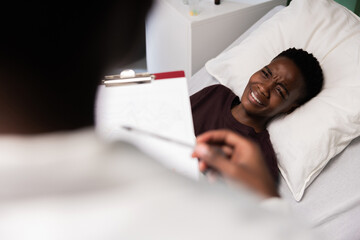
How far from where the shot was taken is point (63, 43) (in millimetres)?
248

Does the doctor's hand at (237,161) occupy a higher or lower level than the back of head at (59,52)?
lower

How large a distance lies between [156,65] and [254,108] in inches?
31.7

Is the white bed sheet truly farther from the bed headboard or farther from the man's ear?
the bed headboard

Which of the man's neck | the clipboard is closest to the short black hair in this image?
the man's neck

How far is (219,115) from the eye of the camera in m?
1.12

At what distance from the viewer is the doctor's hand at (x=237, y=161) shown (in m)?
0.36

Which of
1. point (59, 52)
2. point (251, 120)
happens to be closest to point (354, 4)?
point (251, 120)

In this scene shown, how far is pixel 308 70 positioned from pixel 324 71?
0.32 feet

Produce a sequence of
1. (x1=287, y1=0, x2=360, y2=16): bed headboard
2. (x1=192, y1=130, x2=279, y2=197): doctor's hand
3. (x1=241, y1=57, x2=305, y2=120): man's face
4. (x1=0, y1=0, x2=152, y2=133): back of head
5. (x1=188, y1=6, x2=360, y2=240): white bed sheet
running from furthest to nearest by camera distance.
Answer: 1. (x1=287, y1=0, x2=360, y2=16): bed headboard
2. (x1=241, y1=57, x2=305, y2=120): man's face
3. (x1=188, y1=6, x2=360, y2=240): white bed sheet
4. (x1=192, y1=130, x2=279, y2=197): doctor's hand
5. (x1=0, y1=0, x2=152, y2=133): back of head

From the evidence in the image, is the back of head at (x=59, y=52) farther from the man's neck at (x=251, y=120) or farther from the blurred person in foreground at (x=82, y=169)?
the man's neck at (x=251, y=120)

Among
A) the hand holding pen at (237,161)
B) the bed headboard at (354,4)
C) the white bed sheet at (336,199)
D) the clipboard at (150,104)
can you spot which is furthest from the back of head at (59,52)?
the bed headboard at (354,4)

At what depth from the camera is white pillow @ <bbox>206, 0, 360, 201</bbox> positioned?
949mm

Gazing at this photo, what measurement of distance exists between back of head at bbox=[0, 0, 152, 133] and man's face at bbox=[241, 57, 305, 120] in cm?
79

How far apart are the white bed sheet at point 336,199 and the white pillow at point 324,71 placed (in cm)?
3
